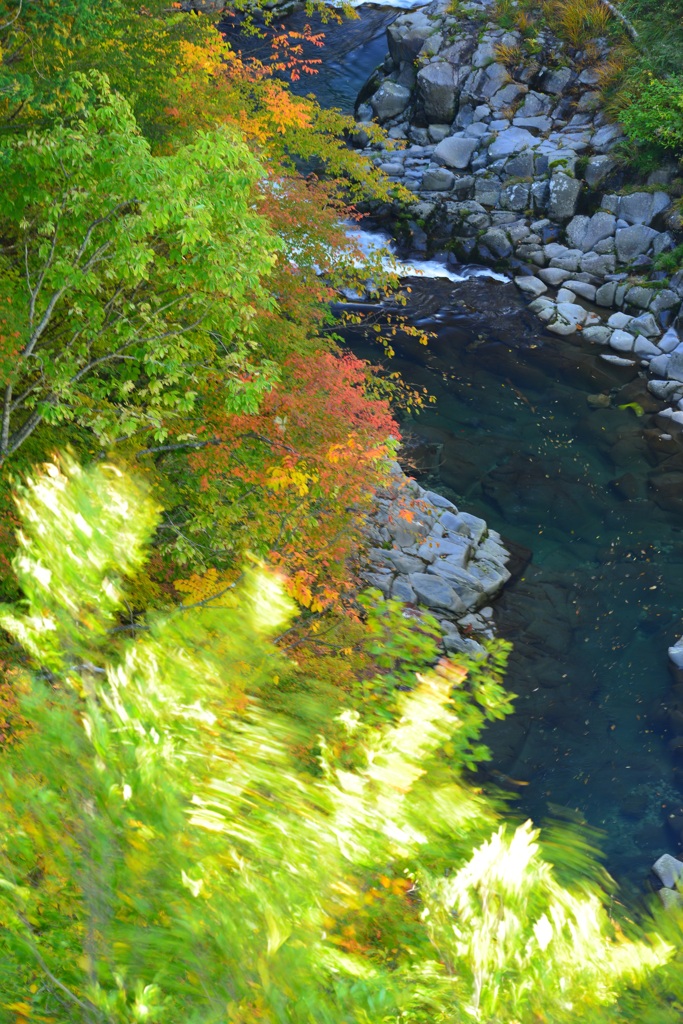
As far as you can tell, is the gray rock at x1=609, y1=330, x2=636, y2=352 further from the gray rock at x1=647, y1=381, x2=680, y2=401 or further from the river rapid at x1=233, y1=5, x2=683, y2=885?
the gray rock at x1=647, y1=381, x2=680, y2=401

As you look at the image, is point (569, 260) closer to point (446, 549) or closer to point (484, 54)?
point (484, 54)

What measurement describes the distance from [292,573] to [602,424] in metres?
11.5

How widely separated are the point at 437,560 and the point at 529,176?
1497 cm

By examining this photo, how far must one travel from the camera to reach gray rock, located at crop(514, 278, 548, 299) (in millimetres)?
21266

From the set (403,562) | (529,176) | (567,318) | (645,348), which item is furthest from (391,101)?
(403,562)

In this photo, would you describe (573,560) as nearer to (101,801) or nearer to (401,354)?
(401,354)

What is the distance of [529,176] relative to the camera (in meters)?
22.7

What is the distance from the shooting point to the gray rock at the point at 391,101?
25.7 metres

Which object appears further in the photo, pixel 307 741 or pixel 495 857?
pixel 307 741

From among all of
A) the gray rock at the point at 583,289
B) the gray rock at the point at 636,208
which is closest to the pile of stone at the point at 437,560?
the gray rock at the point at 583,289

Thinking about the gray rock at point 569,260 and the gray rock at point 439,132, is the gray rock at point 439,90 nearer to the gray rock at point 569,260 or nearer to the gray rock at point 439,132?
the gray rock at point 439,132

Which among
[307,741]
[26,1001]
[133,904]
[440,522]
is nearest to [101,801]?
[133,904]

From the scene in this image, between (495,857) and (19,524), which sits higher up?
(495,857)

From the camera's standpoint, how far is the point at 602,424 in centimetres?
1748
